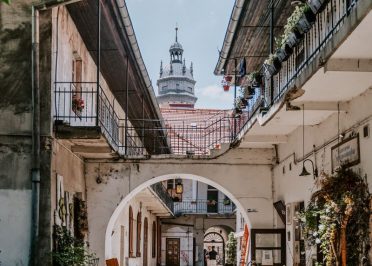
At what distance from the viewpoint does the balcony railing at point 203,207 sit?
4524cm

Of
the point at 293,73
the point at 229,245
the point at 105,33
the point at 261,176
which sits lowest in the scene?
the point at 229,245

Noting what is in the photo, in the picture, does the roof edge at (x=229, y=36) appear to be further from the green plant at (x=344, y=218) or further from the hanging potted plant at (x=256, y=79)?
the green plant at (x=344, y=218)

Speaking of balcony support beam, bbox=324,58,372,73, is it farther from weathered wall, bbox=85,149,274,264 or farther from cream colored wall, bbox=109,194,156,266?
cream colored wall, bbox=109,194,156,266

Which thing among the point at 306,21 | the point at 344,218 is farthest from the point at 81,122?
the point at 344,218

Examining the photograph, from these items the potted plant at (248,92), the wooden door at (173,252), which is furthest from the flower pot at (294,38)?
the wooden door at (173,252)

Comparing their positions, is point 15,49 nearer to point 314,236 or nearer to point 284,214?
point 314,236

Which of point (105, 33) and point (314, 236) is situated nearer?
point (314, 236)

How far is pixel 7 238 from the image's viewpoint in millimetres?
12414

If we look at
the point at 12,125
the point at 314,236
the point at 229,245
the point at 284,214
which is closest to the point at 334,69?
the point at 314,236

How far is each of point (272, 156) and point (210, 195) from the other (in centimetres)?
3006

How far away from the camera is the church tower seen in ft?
217

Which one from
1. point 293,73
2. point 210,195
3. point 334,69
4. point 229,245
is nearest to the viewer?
point 334,69

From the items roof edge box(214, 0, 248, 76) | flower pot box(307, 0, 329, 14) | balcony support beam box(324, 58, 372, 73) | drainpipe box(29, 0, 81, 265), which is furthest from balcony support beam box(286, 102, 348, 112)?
drainpipe box(29, 0, 81, 265)

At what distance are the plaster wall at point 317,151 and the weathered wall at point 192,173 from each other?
388 mm
